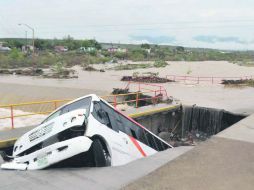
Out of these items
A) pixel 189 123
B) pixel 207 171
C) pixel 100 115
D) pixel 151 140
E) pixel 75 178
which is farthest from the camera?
pixel 189 123

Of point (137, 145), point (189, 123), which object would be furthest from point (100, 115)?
point (189, 123)

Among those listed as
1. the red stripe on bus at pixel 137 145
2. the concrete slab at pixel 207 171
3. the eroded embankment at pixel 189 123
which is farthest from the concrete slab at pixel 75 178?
the eroded embankment at pixel 189 123

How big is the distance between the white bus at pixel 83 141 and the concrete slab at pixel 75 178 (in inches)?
9.0

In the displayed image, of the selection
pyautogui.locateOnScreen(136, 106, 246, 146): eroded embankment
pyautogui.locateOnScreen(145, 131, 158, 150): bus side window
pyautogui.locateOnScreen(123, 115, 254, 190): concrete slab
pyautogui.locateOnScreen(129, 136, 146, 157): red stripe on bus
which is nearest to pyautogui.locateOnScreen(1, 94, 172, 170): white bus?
pyautogui.locateOnScreen(129, 136, 146, 157): red stripe on bus

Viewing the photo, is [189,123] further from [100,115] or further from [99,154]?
[99,154]

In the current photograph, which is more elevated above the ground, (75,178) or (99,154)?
(99,154)

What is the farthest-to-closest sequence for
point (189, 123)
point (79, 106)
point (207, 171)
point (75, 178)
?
point (189, 123) → point (79, 106) → point (75, 178) → point (207, 171)

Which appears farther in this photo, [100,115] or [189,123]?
[189,123]

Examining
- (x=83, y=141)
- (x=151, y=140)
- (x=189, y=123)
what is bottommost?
(x=189, y=123)

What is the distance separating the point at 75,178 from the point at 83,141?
0.75 meters

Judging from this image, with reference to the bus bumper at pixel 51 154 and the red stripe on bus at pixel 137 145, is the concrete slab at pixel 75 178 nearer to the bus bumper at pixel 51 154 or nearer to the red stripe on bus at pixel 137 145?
the bus bumper at pixel 51 154

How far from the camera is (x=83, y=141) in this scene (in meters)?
7.11

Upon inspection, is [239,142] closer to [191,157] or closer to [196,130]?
[191,157]

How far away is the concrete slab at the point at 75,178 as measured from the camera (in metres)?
6.43
